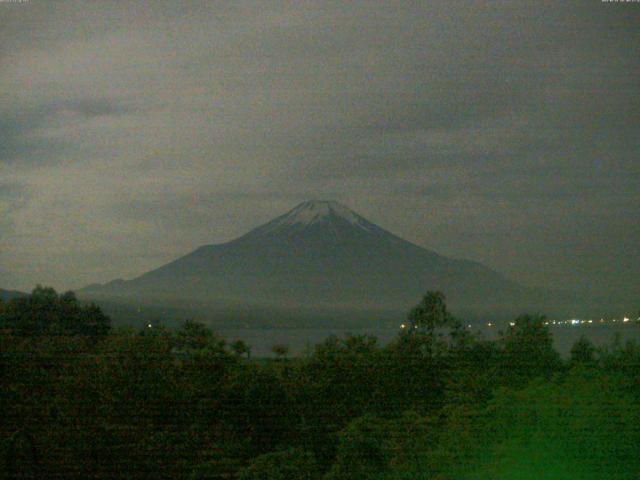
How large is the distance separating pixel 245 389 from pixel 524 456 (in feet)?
6.00

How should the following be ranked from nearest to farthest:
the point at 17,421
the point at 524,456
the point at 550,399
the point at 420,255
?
1. the point at 524,456
2. the point at 550,399
3. the point at 17,421
4. the point at 420,255

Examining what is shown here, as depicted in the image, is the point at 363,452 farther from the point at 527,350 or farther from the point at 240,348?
the point at 240,348

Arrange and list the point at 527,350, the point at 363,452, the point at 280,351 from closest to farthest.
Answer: the point at 363,452 → the point at 527,350 → the point at 280,351

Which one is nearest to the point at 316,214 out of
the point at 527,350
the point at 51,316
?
the point at 51,316

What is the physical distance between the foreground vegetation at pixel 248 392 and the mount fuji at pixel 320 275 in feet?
2.58

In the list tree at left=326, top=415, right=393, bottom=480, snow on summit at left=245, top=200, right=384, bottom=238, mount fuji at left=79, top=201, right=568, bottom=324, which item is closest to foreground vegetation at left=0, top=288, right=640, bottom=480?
tree at left=326, top=415, right=393, bottom=480

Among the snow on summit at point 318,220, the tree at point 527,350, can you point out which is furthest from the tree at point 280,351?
the snow on summit at point 318,220

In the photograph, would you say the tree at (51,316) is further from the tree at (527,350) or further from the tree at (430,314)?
the tree at (527,350)

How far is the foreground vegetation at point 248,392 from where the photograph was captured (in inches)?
107

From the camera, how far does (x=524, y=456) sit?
2107 mm

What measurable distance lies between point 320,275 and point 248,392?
4.98m

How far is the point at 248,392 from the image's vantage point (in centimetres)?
356

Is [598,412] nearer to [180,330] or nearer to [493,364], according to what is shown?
[493,364]

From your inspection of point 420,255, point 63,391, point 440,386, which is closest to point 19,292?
point 63,391
